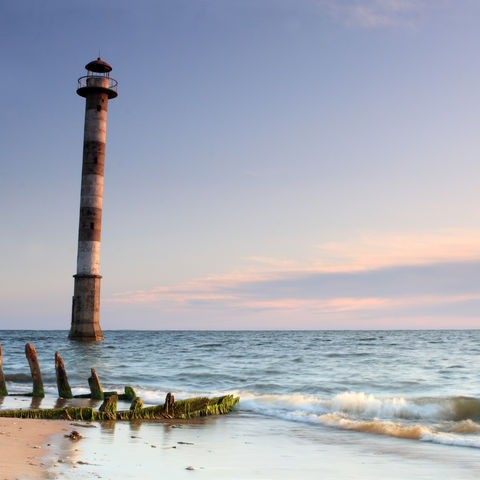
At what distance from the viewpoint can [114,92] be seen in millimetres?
45656

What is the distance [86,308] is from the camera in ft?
137

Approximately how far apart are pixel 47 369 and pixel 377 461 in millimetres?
21265

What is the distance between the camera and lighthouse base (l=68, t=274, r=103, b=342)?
41.4 metres

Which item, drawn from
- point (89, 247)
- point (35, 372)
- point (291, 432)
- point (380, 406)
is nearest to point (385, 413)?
point (380, 406)

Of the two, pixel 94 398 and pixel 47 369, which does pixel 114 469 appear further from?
pixel 47 369

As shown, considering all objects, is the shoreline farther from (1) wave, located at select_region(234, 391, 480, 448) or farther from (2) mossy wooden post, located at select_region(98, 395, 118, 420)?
(1) wave, located at select_region(234, 391, 480, 448)

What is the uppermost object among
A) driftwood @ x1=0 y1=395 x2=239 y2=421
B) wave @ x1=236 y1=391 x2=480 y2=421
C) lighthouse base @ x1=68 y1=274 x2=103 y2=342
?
lighthouse base @ x1=68 y1=274 x2=103 y2=342

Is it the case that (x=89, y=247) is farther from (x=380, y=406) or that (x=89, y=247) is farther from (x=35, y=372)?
(x=380, y=406)

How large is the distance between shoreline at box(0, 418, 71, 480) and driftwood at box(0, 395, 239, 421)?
0.36 metres

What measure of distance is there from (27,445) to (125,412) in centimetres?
339

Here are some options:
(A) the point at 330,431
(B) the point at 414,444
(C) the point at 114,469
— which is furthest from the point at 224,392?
(C) the point at 114,469

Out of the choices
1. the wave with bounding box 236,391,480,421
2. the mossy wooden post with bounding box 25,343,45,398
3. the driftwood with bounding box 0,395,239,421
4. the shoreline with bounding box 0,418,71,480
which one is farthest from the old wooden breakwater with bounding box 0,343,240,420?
the wave with bounding box 236,391,480,421

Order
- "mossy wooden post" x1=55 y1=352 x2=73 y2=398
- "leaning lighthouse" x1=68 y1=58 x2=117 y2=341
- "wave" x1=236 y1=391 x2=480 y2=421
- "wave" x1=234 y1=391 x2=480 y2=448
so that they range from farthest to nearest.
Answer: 1. "leaning lighthouse" x1=68 y1=58 x2=117 y2=341
2. "mossy wooden post" x1=55 y1=352 x2=73 y2=398
3. "wave" x1=236 y1=391 x2=480 y2=421
4. "wave" x1=234 y1=391 x2=480 y2=448

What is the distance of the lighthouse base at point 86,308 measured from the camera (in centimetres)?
4138
